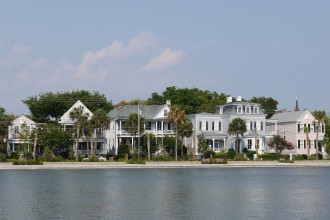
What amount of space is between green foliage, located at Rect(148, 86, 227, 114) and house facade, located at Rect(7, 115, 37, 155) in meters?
37.0

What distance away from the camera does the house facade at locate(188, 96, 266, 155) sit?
109m

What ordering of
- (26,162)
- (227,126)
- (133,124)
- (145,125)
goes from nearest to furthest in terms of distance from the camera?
1. (26,162)
2. (133,124)
3. (145,125)
4. (227,126)

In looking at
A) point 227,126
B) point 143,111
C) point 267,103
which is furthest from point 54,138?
point 267,103

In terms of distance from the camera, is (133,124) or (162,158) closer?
(162,158)

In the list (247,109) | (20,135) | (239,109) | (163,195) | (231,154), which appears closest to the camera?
(163,195)

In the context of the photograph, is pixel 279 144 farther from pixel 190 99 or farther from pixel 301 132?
pixel 190 99

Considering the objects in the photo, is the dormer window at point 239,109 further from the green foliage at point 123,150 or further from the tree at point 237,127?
the green foliage at point 123,150

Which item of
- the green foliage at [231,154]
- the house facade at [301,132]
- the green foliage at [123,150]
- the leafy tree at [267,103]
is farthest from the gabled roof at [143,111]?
the leafy tree at [267,103]

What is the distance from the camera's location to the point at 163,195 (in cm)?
5409

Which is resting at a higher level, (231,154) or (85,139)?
(85,139)

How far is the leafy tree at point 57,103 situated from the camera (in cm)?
12344

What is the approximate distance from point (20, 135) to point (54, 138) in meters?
5.57

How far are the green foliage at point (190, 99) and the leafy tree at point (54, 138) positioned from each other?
3775 cm

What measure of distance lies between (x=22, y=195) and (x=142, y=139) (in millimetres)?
50364
